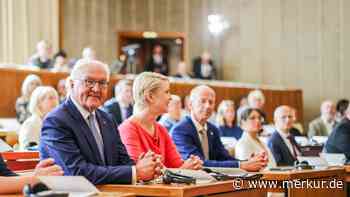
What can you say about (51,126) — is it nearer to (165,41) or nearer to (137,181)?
(137,181)

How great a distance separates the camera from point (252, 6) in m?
14.2

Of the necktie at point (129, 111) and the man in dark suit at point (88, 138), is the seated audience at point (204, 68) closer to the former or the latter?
the necktie at point (129, 111)

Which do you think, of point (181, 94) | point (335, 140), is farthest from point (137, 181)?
point (181, 94)

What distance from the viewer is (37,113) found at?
599 cm

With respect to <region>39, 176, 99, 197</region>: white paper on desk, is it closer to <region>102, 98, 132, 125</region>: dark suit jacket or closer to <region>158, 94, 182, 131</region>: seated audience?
<region>158, 94, 182, 131</region>: seated audience

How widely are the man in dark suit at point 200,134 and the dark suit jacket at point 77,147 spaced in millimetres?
1308

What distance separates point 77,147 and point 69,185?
578 millimetres

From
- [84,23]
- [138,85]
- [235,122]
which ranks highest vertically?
[84,23]

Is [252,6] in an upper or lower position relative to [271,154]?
upper

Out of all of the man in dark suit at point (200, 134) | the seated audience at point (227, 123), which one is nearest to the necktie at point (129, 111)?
the seated audience at point (227, 123)

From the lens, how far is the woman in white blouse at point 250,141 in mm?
5863

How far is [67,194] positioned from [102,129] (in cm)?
99

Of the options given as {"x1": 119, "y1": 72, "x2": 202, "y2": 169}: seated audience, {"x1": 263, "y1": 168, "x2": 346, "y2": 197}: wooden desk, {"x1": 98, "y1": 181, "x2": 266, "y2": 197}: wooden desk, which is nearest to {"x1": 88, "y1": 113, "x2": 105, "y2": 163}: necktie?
{"x1": 98, "y1": 181, "x2": 266, "y2": 197}: wooden desk

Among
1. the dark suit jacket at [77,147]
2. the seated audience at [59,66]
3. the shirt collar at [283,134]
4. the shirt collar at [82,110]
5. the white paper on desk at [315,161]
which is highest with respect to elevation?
the seated audience at [59,66]
